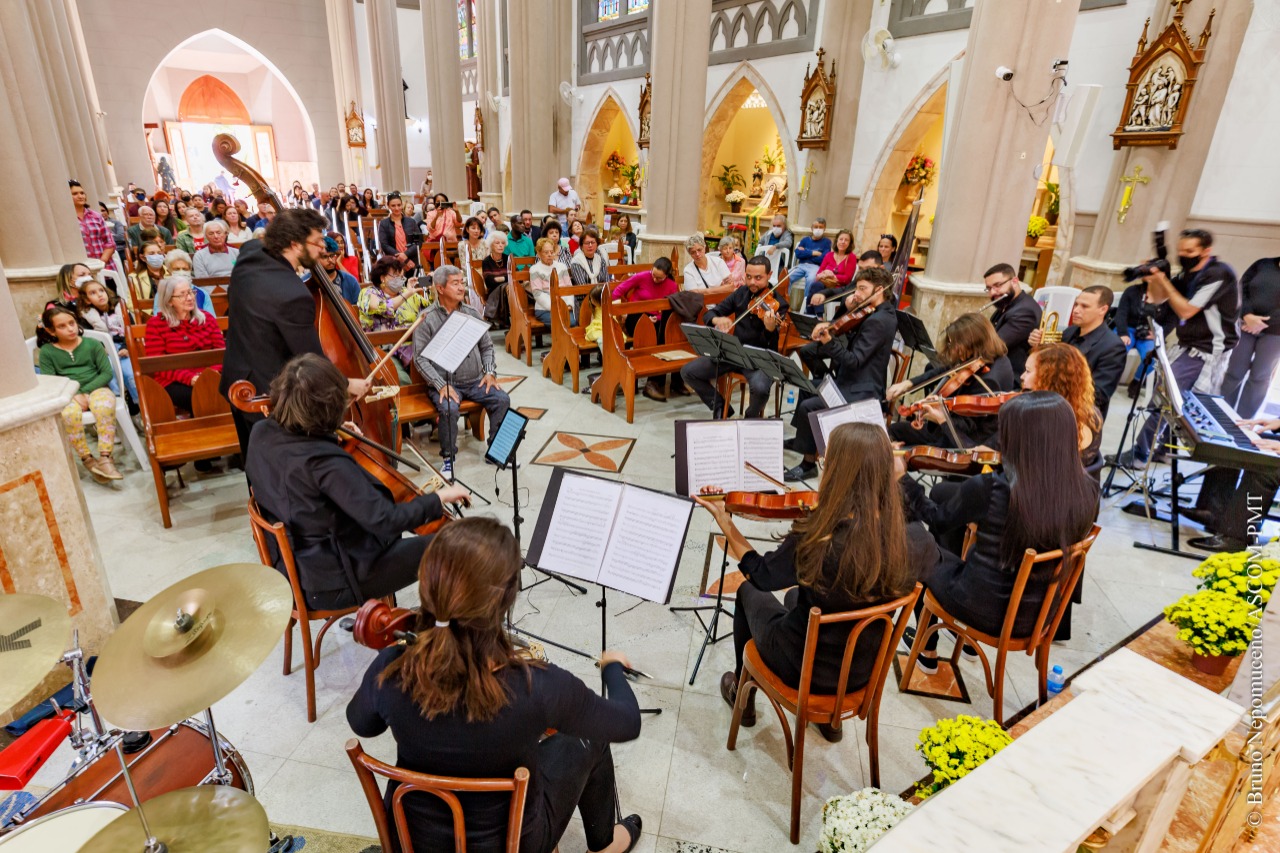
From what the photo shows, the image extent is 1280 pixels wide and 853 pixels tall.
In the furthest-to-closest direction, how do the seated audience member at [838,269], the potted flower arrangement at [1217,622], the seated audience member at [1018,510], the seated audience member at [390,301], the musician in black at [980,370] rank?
the seated audience member at [838,269] → the seated audience member at [390,301] → the musician in black at [980,370] → the potted flower arrangement at [1217,622] → the seated audience member at [1018,510]

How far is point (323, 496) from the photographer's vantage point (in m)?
2.42

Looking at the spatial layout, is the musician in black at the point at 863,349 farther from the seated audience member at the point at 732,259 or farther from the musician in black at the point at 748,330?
the seated audience member at the point at 732,259

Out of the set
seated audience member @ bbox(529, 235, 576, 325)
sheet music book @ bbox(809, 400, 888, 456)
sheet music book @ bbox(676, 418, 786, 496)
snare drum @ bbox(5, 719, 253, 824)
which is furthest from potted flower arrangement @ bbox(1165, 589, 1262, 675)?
Answer: seated audience member @ bbox(529, 235, 576, 325)

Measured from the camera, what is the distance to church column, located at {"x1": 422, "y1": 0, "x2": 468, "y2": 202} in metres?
12.7

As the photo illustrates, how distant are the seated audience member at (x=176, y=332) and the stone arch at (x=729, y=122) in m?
7.64

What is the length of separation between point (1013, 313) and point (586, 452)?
9.95 ft

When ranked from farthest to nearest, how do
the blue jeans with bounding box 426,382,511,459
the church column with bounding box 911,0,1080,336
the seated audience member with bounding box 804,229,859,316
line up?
the seated audience member with bounding box 804,229,859,316 < the church column with bounding box 911,0,1080,336 < the blue jeans with bounding box 426,382,511,459

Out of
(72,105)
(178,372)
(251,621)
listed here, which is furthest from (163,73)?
(251,621)

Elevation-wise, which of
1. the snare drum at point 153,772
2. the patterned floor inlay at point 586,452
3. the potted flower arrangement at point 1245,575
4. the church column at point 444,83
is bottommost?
the patterned floor inlay at point 586,452

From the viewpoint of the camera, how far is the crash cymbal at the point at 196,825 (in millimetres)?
1434

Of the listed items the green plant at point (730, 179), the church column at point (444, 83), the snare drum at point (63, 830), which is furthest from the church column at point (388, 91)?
the snare drum at point (63, 830)

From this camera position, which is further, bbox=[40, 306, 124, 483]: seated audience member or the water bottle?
bbox=[40, 306, 124, 483]: seated audience member

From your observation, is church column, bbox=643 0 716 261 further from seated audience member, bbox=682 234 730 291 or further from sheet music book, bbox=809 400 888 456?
sheet music book, bbox=809 400 888 456

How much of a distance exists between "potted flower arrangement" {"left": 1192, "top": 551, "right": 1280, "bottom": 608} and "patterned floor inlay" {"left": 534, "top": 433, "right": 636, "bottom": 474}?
3.16 meters
